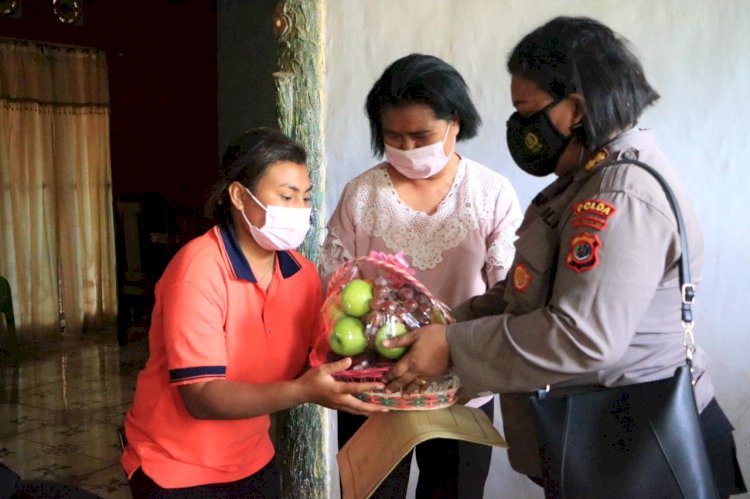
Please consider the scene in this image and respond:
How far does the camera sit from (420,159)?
180 centimetres

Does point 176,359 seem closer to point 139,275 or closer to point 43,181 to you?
point 139,275

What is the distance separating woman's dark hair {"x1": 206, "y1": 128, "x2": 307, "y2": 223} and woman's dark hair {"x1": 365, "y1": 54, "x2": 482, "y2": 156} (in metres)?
0.31

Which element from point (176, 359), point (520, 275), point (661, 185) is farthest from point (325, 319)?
point (661, 185)

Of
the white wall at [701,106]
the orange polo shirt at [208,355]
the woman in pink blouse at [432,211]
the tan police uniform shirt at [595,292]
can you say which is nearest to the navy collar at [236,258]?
the orange polo shirt at [208,355]

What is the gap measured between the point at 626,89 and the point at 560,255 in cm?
32

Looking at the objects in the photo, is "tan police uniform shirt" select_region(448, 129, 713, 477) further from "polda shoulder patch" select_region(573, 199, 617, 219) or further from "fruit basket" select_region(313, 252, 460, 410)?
"fruit basket" select_region(313, 252, 460, 410)

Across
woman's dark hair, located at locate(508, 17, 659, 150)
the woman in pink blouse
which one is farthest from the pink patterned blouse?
woman's dark hair, located at locate(508, 17, 659, 150)

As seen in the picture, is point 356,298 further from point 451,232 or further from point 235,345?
point 451,232

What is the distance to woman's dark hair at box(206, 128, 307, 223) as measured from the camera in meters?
1.58

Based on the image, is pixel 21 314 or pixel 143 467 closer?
pixel 143 467

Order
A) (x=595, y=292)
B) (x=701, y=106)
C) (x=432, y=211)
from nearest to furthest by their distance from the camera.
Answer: (x=595, y=292)
(x=432, y=211)
(x=701, y=106)

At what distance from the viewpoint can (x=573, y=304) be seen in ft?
3.76

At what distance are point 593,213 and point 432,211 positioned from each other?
29.4 inches

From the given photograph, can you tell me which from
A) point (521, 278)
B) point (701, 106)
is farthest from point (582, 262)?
point (701, 106)
